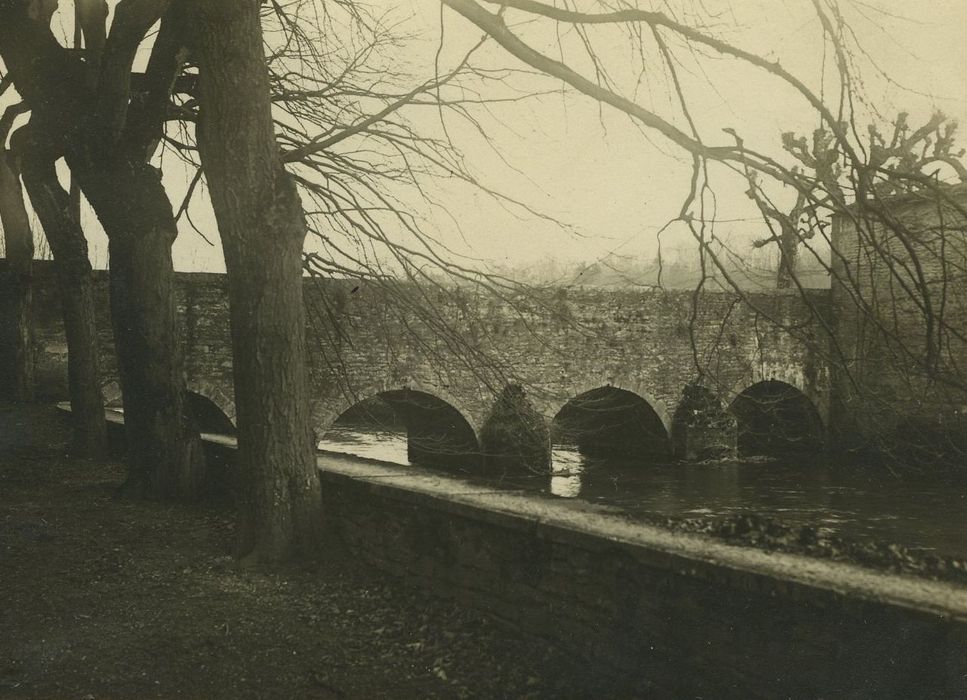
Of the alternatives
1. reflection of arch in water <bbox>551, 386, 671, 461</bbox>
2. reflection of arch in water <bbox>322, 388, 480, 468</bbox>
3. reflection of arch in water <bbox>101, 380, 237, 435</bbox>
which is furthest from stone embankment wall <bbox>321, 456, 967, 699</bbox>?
reflection of arch in water <bbox>551, 386, 671, 461</bbox>

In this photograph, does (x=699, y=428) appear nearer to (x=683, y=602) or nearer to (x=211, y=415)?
(x=211, y=415)

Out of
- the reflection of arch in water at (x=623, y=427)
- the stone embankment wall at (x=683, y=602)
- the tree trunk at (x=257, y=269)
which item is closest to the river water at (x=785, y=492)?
the reflection of arch in water at (x=623, y=427)

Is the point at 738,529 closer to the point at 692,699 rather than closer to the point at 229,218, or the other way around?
the point at 692,699

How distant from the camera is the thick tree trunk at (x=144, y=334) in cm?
659

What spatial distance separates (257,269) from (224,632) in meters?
2.08

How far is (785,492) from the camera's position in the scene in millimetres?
14648

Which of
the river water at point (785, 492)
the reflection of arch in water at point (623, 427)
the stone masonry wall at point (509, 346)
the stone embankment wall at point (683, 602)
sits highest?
the stone masonry wall at point (509, 346)

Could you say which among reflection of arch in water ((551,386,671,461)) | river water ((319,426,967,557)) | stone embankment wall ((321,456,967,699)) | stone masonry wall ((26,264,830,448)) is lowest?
river water ((319,426,967,557))

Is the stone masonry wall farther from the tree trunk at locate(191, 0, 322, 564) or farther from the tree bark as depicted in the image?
the tree trunk at locate(191, 0, 322, 564)

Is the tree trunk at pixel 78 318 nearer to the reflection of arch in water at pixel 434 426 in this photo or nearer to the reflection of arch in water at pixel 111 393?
the reflection of arch in water at pixel 111 393

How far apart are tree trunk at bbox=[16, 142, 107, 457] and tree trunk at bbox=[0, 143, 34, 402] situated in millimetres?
3660

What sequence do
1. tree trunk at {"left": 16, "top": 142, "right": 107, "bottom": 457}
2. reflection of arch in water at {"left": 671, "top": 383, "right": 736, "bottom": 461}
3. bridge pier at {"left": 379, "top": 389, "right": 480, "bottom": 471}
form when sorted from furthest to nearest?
reflection of arch in water at {"left": 671, "top": 383, "right": 736, "bottom": 461}, bridge pier at {"left": 379, "top": 389, "right": 480, "bottom": 471}, tree trunk at {"left": 16, "top": 142, "right": 107, "bottom": 457}

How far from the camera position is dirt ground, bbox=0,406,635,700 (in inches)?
138

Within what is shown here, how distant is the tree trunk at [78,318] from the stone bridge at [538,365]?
275 cm
